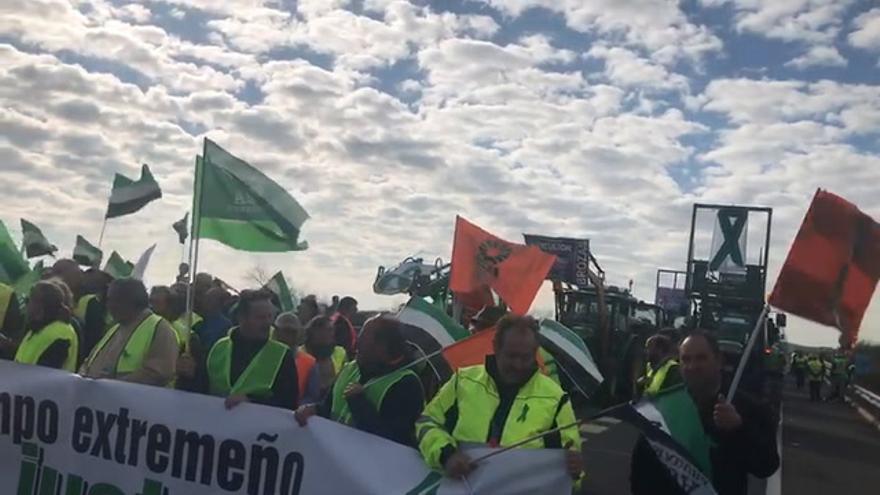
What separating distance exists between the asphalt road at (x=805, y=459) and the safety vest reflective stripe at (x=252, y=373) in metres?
5.71

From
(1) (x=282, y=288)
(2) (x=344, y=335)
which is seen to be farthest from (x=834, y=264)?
(1) (x=282, y=288)

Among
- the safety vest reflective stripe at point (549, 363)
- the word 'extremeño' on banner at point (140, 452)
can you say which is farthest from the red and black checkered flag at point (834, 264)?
the safety vest reflective stripe at point (549, 363)

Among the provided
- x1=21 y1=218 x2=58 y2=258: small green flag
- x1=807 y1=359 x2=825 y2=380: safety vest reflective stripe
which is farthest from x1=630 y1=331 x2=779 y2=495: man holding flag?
x1=807 y1=359 x2=825 y2=380: safety vest reflective stripe

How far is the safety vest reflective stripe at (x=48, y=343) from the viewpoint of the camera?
709 cm

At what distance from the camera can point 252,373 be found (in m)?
6.32

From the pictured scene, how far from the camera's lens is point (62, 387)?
6.49 metres

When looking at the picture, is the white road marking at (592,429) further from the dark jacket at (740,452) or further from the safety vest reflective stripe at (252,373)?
the dark jacket at (740,452)

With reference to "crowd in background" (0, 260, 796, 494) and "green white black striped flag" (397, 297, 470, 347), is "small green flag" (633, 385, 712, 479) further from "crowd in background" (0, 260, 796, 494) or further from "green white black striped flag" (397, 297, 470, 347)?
"green white black striped flag" (397, 297, 470, 347)

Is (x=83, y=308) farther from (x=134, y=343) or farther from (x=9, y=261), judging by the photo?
(x=134, y=343)

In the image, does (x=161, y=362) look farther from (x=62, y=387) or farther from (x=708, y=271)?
(x=708, y=271)

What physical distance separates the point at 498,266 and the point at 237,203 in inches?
145

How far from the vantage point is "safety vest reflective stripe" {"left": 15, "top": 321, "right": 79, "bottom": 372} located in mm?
7090

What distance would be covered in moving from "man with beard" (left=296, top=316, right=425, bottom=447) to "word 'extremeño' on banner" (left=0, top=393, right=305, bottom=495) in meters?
0.33

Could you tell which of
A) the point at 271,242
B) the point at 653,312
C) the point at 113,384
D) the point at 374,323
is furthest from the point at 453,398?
the point at 653,312
